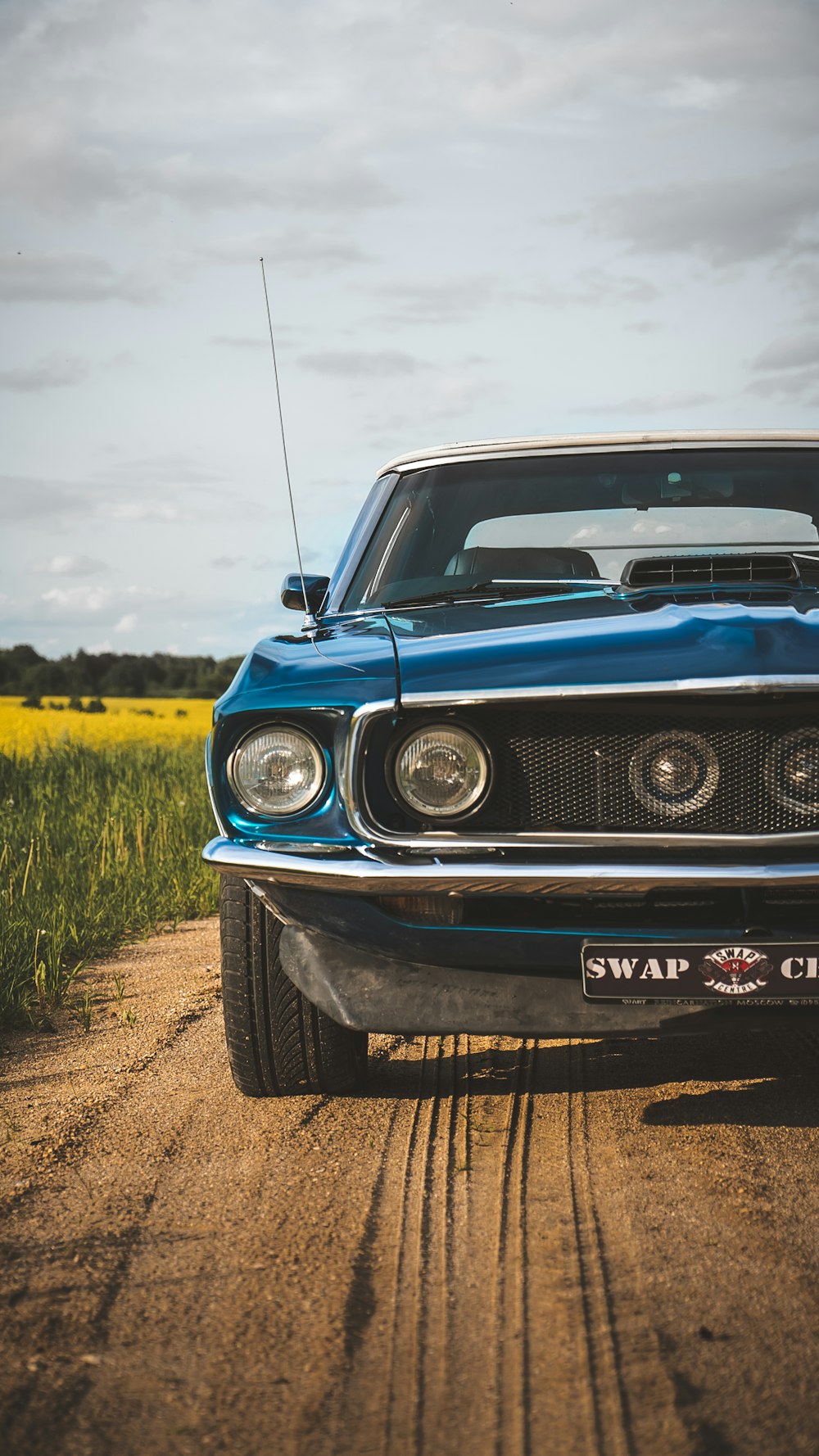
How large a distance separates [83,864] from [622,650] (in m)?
4.43

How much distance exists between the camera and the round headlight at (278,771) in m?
2.46

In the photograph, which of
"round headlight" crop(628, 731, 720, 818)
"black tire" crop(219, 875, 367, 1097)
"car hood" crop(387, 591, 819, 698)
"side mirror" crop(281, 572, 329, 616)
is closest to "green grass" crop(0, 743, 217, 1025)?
"black tire" crop(219, 875, 367, 1097)

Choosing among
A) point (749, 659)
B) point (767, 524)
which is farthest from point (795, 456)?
point (749, 659)

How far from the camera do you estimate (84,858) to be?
621 centimetres

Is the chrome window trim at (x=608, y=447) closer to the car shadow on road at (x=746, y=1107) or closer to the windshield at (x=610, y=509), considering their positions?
the windshield at (x=610, y=509)

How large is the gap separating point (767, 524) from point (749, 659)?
1480 mm

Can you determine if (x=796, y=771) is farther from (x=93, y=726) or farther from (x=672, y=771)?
(x=93, y=726)

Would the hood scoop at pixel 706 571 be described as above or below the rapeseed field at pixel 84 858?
above

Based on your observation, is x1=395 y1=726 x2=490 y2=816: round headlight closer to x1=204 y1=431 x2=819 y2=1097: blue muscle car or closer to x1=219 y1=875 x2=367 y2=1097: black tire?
x1=204 y1=431 x2=819 y2=1097: blue muscle car

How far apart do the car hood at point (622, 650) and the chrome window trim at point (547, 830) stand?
0.7 inches

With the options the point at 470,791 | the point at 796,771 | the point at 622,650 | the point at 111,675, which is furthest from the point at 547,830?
the point at 111,675

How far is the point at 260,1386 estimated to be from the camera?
5.71 ft

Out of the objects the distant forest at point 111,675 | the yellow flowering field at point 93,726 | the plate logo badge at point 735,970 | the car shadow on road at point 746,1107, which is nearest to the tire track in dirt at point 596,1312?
the car shadow on road at point 746,1107

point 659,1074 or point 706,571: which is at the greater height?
point 706,571
